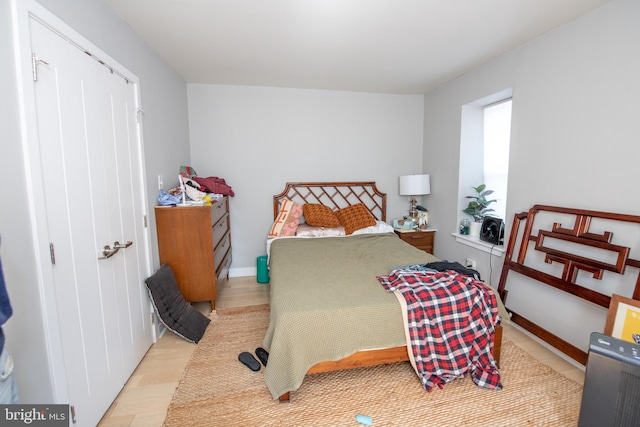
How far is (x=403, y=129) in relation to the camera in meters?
4.30

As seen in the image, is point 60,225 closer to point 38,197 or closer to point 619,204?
point 38,197

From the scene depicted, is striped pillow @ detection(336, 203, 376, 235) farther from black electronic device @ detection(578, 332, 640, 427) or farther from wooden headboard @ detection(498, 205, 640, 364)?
black electronic device @ detection(578, 332, 640, 427)

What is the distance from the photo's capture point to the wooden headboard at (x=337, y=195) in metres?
4.07

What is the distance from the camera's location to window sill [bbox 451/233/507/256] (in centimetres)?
293

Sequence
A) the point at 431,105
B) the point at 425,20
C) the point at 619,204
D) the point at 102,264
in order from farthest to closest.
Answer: the point at 431,105
the point at 425,20
the point at 619,204
the point at 102,264

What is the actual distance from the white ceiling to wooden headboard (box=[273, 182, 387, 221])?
144 centimetres

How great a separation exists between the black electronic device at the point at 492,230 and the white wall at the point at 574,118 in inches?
6.9

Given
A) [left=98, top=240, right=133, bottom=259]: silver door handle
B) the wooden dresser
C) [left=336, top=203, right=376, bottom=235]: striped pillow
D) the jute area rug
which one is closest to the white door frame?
[left=98, top=240, right=133, bottom=259]: silver door handle

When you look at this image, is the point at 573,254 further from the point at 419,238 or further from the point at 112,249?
the point at 112,249

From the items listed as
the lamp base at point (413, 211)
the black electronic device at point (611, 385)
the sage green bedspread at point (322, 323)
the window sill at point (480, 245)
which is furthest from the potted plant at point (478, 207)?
the black electronic device at point (611, 385)

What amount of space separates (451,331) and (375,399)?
0.66m

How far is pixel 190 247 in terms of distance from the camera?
264 cm

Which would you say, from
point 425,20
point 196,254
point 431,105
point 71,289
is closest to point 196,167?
point 196,254

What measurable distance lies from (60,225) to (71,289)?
1.11 ft
